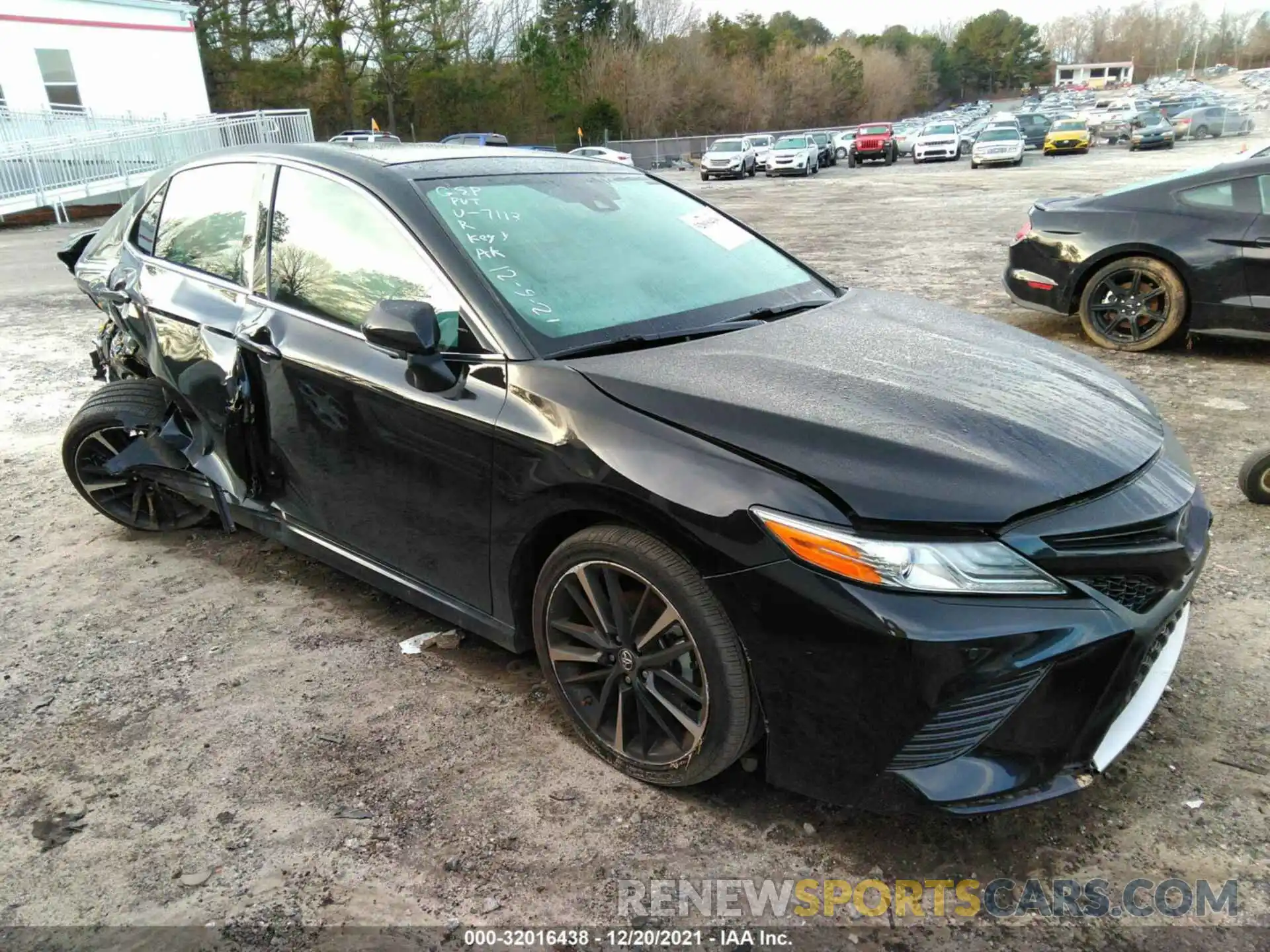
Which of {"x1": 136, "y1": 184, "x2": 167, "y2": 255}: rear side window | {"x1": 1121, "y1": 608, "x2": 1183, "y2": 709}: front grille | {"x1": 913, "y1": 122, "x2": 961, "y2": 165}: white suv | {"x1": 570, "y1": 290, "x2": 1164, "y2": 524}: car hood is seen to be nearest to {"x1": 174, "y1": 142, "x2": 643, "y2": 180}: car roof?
{"x1": 136, "y1": 184, "x2": 167, "y2": 255}: rear side window

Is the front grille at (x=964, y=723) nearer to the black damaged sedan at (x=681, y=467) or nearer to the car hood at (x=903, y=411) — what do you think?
the black damaged sedan at (x=681, y=467)

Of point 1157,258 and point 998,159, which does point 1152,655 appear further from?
point 998,159

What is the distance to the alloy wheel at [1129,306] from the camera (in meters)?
6.47

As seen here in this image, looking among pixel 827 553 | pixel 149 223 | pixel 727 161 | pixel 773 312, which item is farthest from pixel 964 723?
pixel 727 161

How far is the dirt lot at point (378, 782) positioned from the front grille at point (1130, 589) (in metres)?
0.63

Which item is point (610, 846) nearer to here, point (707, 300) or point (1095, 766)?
point (1095, 766)

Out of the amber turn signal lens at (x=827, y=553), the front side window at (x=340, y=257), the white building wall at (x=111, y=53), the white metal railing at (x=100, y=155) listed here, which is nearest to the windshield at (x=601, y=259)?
the front side window at (x=340, y=257)

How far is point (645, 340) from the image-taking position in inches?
106

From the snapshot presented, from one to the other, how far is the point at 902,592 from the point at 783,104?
79648 mm

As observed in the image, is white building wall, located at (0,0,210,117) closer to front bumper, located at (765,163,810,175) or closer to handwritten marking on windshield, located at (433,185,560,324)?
front bumper, located at (765,163,810,175)

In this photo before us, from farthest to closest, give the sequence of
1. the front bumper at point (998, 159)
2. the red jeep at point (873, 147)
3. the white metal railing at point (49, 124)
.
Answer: the red jeep at point (873, 147)
the front bumper at point (998, 159)
the white metal railing at point (49, 124)

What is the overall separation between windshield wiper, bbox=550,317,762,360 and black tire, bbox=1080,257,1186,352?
192 inches

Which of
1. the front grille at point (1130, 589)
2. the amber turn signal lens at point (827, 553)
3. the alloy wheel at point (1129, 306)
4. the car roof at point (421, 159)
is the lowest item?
the alloy wheel at point (1129, 306)

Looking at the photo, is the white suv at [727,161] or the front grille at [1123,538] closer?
the front grille at [1123,538]
